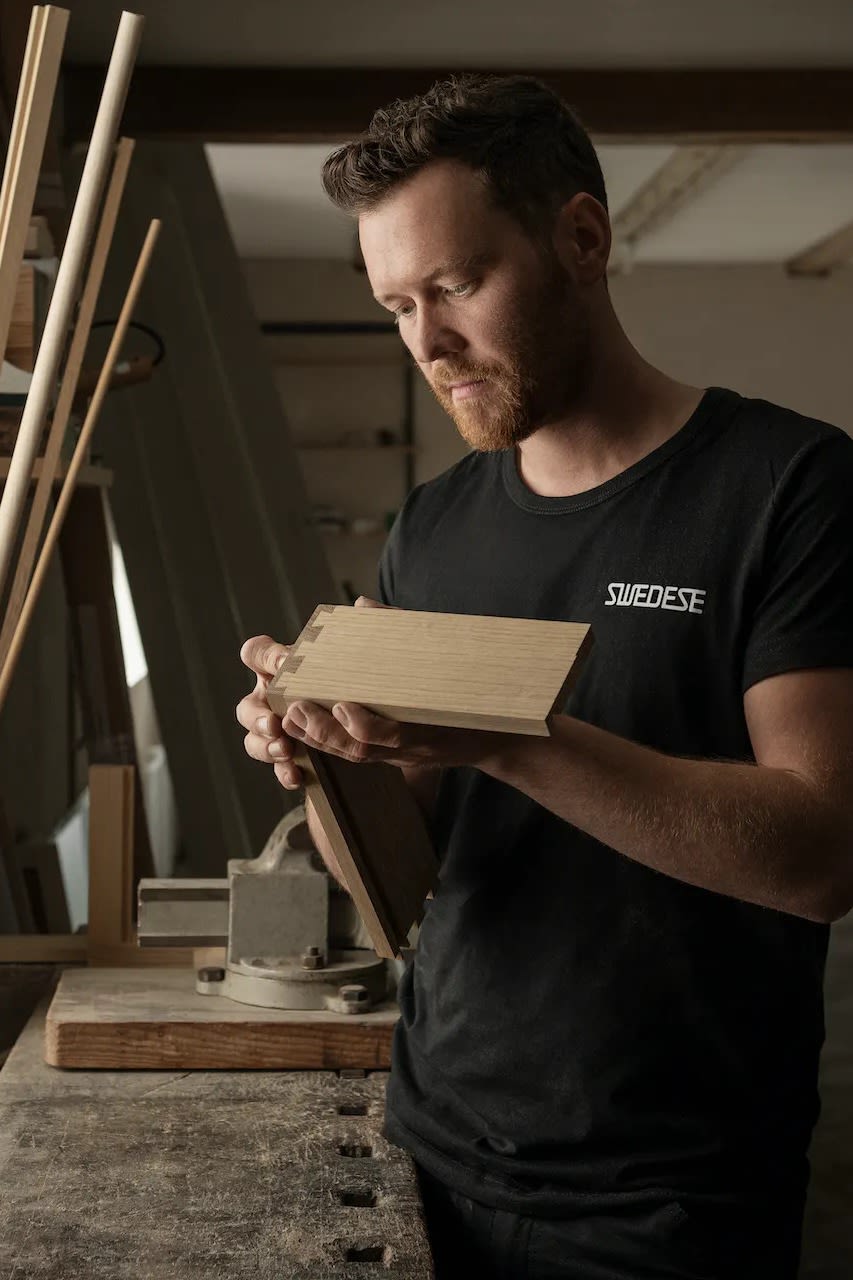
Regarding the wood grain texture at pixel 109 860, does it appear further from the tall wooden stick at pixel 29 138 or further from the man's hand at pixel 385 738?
the man's hand at pixel 385 738

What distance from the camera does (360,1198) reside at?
4.00 ft

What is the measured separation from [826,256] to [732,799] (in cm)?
752

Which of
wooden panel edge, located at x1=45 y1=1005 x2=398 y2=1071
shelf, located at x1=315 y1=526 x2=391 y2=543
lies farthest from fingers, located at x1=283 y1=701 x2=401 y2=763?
shelf, located at x1=315 y1=526 x2=391 y2=543

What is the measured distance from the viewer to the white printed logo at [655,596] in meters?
1.14

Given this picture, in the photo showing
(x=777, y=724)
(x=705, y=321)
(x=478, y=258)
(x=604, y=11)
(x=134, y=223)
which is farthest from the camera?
(x=705, y=321)

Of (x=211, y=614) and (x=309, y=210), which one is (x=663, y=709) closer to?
(x=211, y=614)

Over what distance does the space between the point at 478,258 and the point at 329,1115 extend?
913 mm

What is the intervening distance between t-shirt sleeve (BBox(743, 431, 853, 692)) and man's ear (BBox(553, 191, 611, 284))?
30cm

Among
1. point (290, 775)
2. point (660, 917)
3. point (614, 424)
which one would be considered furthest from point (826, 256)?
point (290, 775)

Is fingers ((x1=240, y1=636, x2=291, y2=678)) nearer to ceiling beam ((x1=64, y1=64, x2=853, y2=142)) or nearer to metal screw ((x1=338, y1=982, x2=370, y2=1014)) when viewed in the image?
metal screw ((x1=338, y1=982, x2=370, y2=1014))

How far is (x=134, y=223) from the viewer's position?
141 inches

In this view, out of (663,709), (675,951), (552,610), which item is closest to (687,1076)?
(675,951)

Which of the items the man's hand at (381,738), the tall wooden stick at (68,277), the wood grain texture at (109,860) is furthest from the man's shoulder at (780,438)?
the wood grain texture at (109,860)

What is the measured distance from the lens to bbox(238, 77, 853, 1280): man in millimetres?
1055
